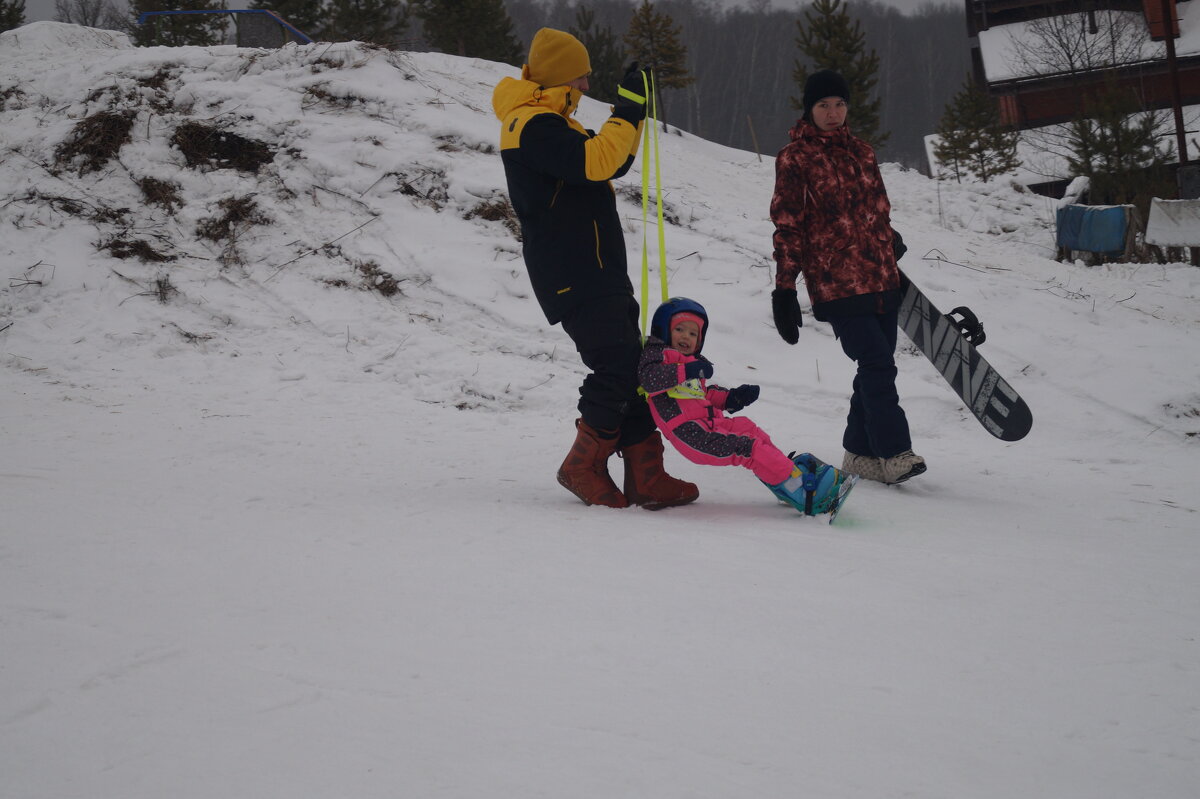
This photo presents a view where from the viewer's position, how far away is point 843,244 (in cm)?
366

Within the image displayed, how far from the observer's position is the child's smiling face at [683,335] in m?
3.21

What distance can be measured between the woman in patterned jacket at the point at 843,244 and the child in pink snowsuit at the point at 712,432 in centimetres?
70

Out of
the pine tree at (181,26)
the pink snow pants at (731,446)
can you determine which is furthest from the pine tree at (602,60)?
the pink snow pants at (731,446)

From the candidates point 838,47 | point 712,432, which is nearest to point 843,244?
point 712,432

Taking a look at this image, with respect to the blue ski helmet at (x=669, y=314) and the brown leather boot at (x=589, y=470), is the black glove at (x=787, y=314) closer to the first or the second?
the blue ski helmet at (x=669, y=314)

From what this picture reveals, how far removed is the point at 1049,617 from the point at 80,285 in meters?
6.27

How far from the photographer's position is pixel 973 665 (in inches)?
72.8

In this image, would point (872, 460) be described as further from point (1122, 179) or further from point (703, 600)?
point (1122, 179)

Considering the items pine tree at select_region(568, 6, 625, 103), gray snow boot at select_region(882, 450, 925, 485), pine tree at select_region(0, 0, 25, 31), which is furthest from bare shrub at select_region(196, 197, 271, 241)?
pine tree at select_region(0, 0, 25, 31)

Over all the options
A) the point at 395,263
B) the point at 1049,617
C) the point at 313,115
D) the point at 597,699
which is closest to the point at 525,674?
the point at 597,699

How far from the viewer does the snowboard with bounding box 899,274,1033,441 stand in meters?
4.03

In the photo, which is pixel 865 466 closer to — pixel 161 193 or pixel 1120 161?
pixel 161 193

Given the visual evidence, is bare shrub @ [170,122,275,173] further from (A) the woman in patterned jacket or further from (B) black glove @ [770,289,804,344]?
(B) black glove @ [770,289,804,344]

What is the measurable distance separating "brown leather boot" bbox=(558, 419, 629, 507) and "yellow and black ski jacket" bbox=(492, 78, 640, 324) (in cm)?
48
